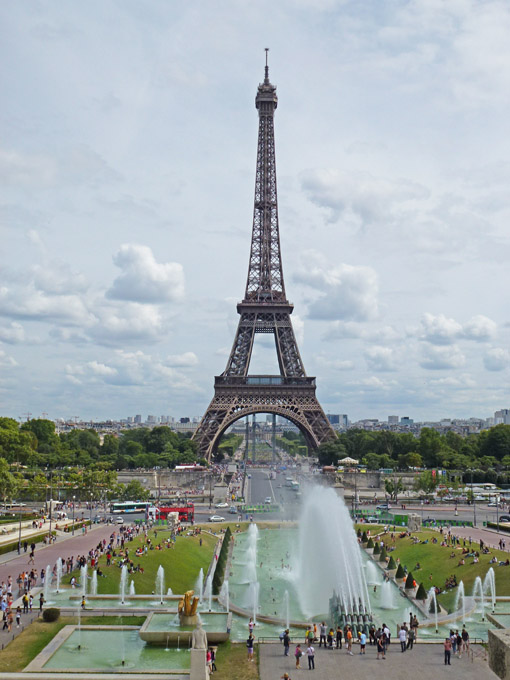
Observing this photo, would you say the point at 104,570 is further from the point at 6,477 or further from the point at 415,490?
the point at 415,490

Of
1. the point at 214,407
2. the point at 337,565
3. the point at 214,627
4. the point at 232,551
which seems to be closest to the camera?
the point at 214,627

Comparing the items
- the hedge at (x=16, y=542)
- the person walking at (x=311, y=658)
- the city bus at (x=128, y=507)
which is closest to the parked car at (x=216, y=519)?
the city bus at (x=128, y=507)

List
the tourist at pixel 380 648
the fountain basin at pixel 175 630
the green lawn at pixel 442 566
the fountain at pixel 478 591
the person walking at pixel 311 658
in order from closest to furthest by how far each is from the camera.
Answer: the person walking at pixel 311 658 < the tourist at pixel 380 648 < the fountain basin at pixel 175 630 < the fountain at pixel 478 591 < the green lawn at pixel 442 566

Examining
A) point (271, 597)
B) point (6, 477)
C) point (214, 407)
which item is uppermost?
point (214, 407)

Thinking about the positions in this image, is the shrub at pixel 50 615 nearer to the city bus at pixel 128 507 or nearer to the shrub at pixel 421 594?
the shrub at pixel 421 594

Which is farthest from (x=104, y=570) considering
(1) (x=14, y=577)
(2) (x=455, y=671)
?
(2) (x=455, y=671)

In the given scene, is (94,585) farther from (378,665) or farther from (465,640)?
(465,640)
